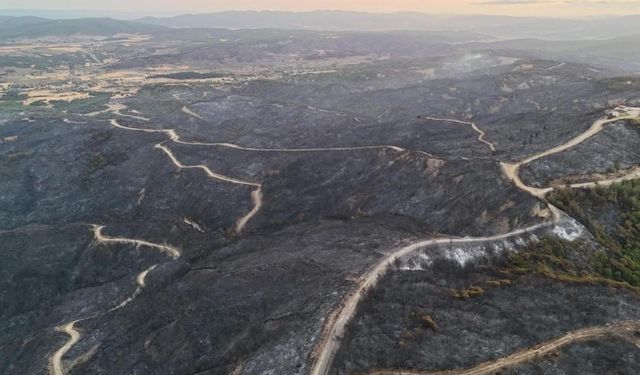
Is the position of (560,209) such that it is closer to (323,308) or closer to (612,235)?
(612,235)

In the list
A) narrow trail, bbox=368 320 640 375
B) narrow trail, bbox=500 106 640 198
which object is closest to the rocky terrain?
narrow trail, bbox=368 320 640 375

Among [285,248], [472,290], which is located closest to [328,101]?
[285,248]

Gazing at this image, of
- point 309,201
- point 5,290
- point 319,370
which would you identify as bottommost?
point 5,290

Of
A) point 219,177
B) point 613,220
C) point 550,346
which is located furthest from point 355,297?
point 219,177

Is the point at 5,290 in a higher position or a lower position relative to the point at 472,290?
lower

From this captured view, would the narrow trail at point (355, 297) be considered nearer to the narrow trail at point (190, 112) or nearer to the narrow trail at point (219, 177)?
the narrow trail at point (219, 177)

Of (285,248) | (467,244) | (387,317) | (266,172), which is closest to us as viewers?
(387,317)

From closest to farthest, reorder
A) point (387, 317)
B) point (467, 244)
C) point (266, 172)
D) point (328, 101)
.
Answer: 1. point (387, 317)
2. point (467, 244)
3. point (266, 172)
4. point (328, 101)
